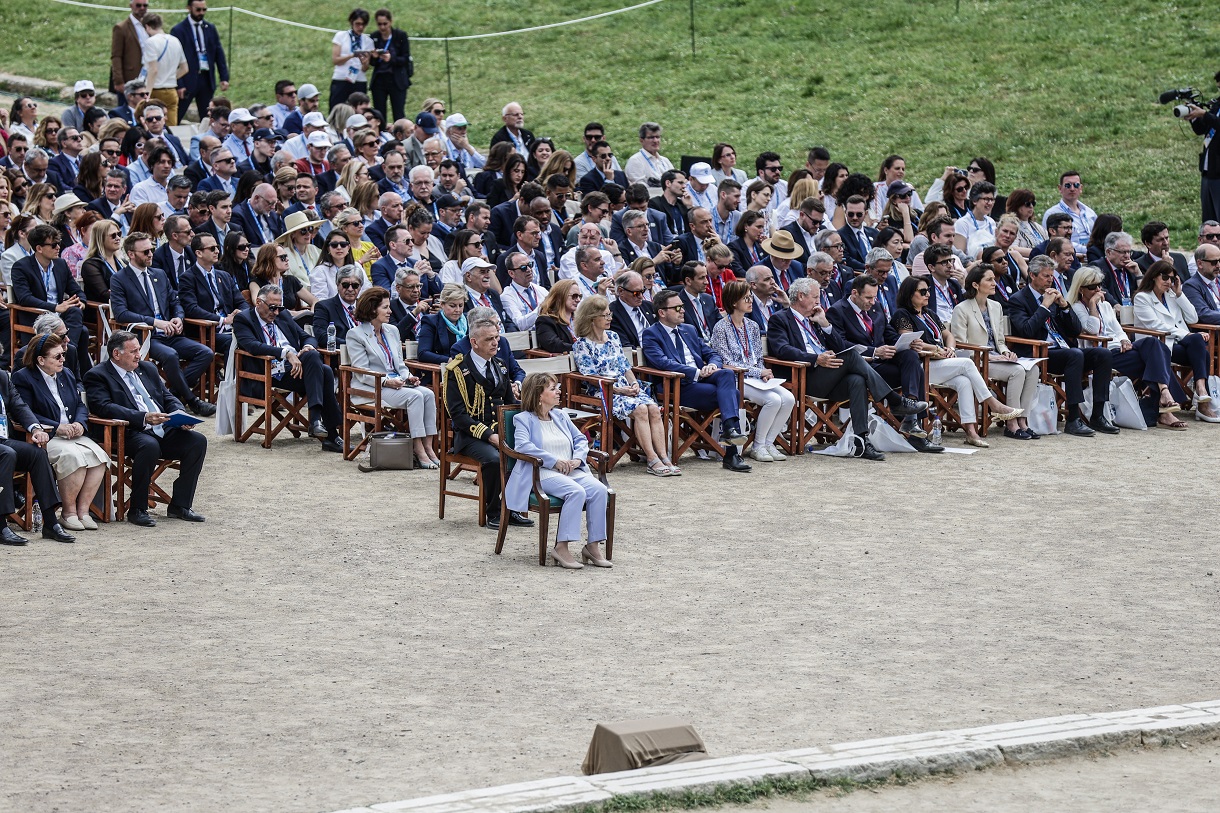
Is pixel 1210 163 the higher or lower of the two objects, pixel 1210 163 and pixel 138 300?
the higher

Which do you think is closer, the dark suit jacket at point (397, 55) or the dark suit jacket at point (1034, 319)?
the dark suit jacket at point (1034, 319)

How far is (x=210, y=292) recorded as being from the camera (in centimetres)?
1344

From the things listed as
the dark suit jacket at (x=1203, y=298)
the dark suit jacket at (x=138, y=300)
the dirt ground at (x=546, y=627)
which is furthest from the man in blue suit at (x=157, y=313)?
the dark suit jacket at (x=1203, y=298)

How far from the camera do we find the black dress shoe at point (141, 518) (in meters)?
10.4

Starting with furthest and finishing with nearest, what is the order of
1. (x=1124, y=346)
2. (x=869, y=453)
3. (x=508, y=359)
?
(x=1124, y=346) → (x=869, y=453) → (x=508, y=359)

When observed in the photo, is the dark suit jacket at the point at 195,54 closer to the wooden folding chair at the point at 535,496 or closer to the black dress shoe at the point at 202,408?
the black dress shoe at the point at 202,408

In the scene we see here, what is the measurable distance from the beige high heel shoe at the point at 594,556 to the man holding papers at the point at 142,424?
248cm

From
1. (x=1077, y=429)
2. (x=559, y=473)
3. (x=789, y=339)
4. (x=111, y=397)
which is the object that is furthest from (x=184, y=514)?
(x=1077, y=429)

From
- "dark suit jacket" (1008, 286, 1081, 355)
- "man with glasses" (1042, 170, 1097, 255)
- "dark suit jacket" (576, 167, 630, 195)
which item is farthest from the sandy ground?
"dark suit jacket" (576, 167, 630, 195)

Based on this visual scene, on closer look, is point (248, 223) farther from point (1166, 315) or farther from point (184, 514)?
point (1166, 315)

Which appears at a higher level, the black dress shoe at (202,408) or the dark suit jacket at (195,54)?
the dark suit jacket at (195,54)

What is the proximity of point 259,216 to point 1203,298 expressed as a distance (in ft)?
26.3

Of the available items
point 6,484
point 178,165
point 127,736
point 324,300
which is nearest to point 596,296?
point 324,300

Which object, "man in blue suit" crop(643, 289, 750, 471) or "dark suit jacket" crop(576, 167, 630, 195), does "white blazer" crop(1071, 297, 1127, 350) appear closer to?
"man in blue suit" crop(643, 289, 750, 471)
